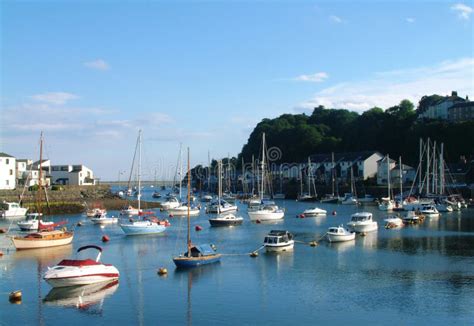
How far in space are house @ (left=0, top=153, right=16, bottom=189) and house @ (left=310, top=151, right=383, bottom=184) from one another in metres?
79.4

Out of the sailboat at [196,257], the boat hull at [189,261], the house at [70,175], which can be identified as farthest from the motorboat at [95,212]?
the house at [70,175]

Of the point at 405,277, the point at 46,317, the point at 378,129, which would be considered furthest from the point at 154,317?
the point at 378,129

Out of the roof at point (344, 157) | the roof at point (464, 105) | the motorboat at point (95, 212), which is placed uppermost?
the roof at point (464, 105)

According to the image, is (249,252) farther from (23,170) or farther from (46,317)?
(23,170)

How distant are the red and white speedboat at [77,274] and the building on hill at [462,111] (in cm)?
13356

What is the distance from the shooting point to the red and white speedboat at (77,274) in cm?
3394

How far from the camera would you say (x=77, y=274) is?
34312 millimetres

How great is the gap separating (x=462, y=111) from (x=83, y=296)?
138 m

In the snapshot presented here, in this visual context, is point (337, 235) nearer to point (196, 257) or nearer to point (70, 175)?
point (196, 257)

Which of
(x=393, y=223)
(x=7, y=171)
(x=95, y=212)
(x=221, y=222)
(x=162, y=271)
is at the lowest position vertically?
(x=162, y=271)

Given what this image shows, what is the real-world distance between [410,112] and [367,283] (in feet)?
448

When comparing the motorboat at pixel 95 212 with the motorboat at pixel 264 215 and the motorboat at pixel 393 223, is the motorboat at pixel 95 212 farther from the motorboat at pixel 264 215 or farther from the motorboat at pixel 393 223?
the motorboat at pixel 393 223

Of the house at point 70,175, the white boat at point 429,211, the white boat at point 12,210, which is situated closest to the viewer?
the white boat at point 429,211

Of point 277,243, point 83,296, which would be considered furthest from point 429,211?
point 83,296
